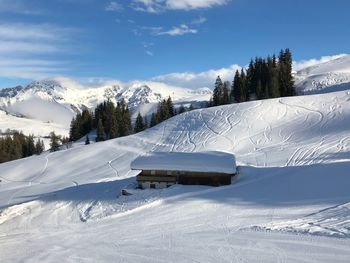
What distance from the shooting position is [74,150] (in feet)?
180

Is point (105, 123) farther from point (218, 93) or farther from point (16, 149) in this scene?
point (218, 93)

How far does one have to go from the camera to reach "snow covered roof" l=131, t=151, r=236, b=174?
27.6 metres

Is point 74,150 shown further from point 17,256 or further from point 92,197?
point 17,256

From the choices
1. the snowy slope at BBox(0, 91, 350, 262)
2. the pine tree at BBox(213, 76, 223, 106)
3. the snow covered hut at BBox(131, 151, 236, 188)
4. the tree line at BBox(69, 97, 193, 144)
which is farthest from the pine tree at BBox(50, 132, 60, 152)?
the snow covered hut at BBox(131, 151, 236, 188)

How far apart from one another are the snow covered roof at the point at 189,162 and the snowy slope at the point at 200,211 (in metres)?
1.24

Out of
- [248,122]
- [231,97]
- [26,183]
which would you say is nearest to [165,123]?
[248,122]

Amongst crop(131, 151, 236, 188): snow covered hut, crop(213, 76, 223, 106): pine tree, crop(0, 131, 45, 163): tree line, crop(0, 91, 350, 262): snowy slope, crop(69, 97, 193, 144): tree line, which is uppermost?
crop(213, 76, 223, 106): pine tree

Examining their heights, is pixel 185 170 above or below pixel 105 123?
below

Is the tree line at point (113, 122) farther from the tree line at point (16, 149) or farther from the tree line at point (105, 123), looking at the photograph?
the tree line at point (16, 149)

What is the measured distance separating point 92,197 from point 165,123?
124 feet

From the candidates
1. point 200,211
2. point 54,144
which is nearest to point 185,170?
point 200,211

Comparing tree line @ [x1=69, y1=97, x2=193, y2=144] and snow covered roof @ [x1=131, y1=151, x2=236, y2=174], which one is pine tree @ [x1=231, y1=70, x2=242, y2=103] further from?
snow covered roof @ [x1=131, y1=151, x2=236, y2=174]

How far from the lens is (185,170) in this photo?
28.1m

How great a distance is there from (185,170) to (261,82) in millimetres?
69899
